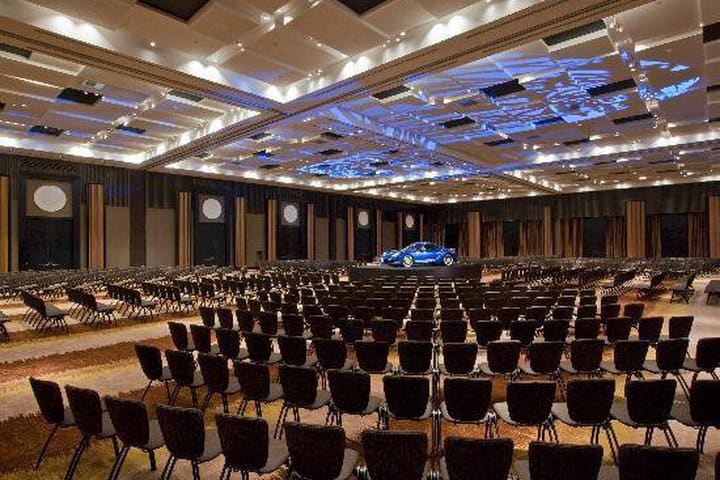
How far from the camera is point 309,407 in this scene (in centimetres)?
395

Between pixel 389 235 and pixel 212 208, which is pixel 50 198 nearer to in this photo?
pixel 212 208

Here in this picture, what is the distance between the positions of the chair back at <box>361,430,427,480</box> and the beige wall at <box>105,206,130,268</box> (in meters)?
22.3

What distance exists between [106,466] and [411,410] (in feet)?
7.64

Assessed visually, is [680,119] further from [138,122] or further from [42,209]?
[42,209]

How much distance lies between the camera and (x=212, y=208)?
25.5 m

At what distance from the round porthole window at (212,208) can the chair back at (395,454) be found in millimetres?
24172

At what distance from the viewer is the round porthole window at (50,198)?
19.4 meters

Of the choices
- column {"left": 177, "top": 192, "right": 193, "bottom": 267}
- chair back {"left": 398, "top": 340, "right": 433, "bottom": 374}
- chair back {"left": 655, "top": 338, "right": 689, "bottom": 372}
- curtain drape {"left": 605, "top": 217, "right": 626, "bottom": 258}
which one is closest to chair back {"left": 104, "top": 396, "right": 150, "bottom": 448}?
chair back {"left": 398, "top": 340, "right": 433, "bottom": 374}

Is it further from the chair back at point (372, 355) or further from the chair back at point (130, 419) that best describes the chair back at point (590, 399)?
the chair back at point (130, 419)

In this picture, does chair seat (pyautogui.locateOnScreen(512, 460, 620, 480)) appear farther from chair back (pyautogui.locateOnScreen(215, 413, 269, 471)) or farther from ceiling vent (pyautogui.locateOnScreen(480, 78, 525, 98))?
ceiling vent (pyautogui.locateOnScreen(480, 78, 525, 98))

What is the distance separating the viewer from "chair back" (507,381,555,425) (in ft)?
11.1

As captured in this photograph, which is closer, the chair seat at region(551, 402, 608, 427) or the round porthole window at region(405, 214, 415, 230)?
the chair seat at region(551, 402, 608, 427)

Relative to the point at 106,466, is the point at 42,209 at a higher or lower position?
higher

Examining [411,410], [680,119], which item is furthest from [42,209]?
[680,119]
